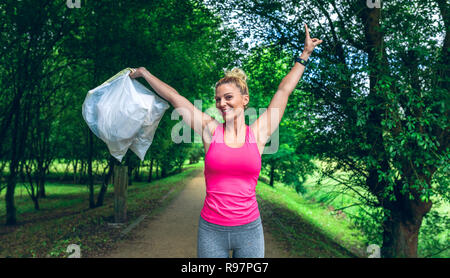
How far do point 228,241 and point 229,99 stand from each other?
964mm

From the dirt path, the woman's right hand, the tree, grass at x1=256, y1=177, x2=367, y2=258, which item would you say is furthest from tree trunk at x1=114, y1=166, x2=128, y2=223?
the woman's right hand

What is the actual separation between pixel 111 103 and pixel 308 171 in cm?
637

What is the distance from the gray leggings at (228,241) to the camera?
6.17ft

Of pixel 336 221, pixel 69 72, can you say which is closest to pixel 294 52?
pixel 336 221

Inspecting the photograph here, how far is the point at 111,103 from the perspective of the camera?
2.46 m

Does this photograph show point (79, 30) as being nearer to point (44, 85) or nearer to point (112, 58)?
point (112, 58)

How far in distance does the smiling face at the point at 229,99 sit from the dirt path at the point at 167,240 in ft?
16.9

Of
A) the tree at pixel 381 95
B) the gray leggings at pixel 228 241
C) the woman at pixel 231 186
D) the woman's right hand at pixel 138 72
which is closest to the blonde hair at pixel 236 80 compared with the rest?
the woman at pixel 231 186

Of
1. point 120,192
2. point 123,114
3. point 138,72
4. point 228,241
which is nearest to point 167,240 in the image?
point 120,192

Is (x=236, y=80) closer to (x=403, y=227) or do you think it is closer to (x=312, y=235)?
(x=403, y=227)

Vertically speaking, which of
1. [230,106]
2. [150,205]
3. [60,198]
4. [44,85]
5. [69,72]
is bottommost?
[60,198]

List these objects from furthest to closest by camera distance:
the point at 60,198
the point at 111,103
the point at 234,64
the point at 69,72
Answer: the point at 60,198
the point at 69,72
the point at 234,64
the point at 111,103

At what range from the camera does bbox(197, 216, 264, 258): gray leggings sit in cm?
188

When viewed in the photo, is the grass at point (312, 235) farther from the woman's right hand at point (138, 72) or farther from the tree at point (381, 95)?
the woman's right hand at point (138, 72)
